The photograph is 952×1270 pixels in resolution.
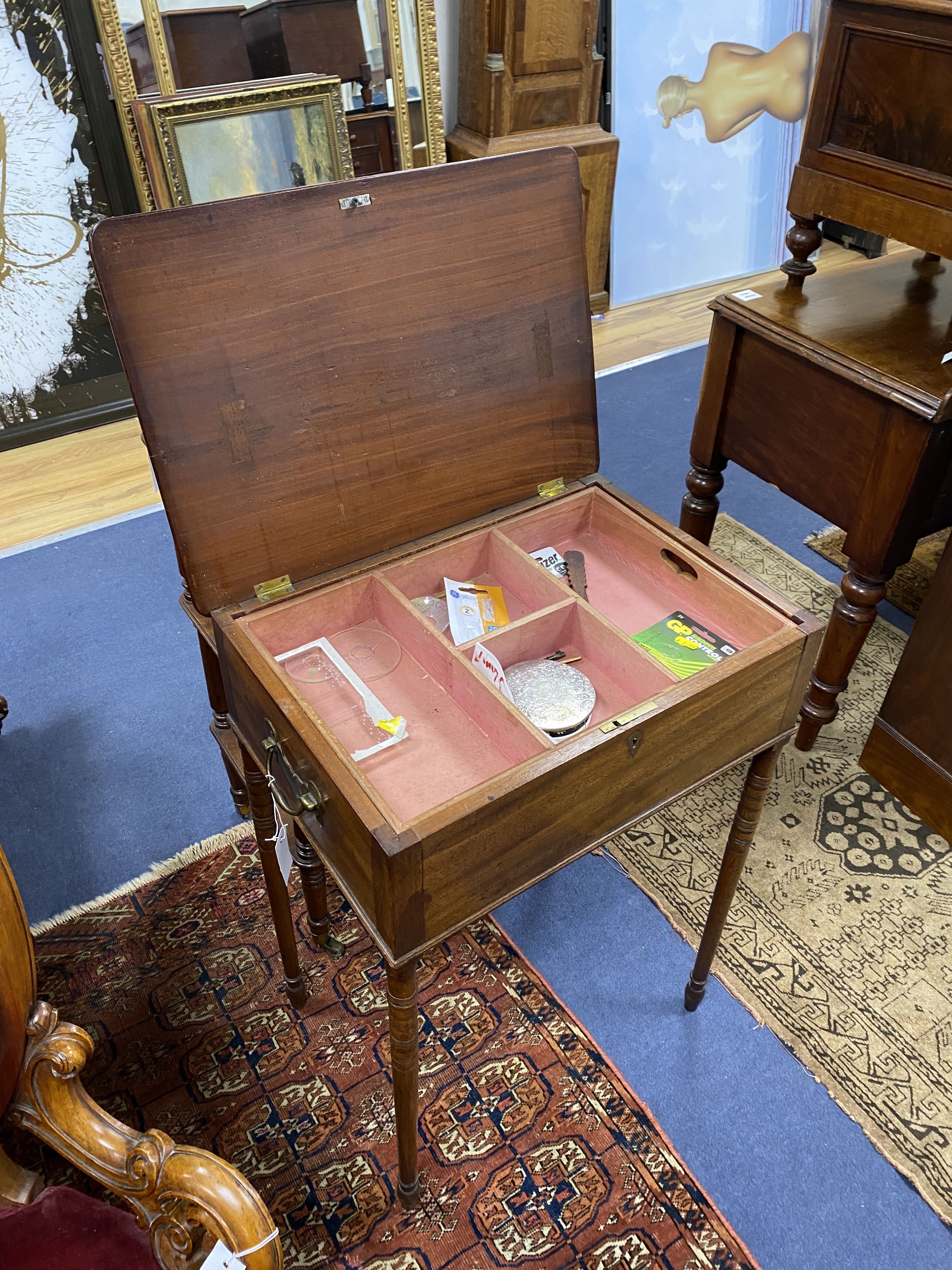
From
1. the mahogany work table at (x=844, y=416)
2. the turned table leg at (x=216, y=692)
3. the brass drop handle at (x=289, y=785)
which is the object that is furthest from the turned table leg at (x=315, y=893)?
the mahogany work table at (x=844, y=416)

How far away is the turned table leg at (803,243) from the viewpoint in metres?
1.90

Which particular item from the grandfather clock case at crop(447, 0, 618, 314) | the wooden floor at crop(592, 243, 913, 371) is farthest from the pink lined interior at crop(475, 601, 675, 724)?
the wooden floor at crop(592, 243, 913, 371)

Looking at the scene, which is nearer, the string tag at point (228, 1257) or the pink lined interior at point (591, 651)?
the string tag at point (228, 1257)

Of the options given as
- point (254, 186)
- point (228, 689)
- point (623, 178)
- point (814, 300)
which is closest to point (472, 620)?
point (228, 689)

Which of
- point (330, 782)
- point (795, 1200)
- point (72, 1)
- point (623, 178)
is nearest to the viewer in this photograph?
point (330, 782)

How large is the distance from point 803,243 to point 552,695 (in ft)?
4.06

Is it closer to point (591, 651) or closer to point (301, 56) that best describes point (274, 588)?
point (591, 651)

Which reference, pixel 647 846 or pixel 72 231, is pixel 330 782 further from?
pixel 72 231

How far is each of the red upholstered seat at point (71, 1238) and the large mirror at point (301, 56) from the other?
8.42ft

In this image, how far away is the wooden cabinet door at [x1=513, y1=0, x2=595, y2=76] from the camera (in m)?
3.05

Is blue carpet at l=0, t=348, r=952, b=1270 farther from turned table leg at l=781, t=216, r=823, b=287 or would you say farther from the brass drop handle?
turned table leg at l=781, t=216, r=823, b=287

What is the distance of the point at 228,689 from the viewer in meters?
1.29

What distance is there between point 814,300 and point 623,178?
2.08 meters

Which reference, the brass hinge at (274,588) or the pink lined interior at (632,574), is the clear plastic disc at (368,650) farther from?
the pink lined interior at (632,574)
